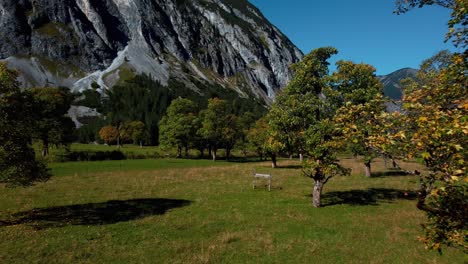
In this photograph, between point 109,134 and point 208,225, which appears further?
point 109,134

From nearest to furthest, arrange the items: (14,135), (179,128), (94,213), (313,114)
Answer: (14,135) → (94,213) → (313,114) → (179,128)

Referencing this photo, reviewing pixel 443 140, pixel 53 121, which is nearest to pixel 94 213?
pixel 443 140

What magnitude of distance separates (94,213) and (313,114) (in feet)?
69.2

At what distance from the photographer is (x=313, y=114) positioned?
2895 cm

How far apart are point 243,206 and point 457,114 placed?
24.3 m

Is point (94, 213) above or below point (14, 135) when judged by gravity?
below

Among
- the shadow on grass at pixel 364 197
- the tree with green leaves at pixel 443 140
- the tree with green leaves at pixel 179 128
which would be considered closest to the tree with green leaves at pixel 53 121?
the tree with green leaves at pixel 179 128

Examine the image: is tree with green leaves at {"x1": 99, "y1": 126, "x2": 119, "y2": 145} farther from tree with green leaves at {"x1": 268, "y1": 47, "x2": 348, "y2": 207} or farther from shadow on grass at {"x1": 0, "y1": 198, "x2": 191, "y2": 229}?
tree with green leaves at {"x1": 268, "y1": 47, "x2": 348, "y2": 207}

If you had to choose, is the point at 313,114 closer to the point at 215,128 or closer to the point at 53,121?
the point at 53,121

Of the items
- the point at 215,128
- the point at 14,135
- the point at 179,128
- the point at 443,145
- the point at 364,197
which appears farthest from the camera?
the point at 215,128

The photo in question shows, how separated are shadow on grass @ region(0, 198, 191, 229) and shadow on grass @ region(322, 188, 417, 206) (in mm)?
15173

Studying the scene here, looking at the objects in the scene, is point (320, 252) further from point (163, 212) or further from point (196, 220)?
point (163, 212)

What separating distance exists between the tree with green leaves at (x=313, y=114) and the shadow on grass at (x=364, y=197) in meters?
4.21

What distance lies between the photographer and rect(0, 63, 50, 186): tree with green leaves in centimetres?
2211
